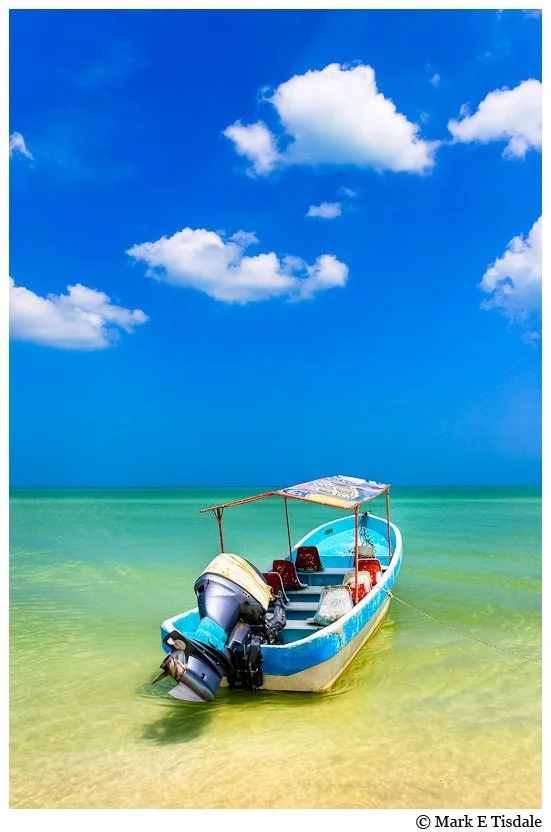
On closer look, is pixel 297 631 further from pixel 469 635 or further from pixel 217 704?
pixel 469 635

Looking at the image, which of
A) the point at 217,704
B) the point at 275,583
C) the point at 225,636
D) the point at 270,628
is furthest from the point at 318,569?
the point at 225,636

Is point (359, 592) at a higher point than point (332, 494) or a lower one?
lower

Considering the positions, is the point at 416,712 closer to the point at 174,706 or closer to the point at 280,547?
the point at 174,706

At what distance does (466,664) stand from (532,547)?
15629 millimetres

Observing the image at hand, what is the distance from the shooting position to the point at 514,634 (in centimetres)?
1062

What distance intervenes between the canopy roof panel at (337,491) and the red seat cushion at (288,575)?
5.36 feet

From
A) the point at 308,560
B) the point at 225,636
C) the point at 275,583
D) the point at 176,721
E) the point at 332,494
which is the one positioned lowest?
the point at 176,721

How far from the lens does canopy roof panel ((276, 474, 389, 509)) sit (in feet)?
29.7

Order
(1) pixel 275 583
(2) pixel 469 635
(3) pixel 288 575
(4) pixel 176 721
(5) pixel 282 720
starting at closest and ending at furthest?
(5) pixel 282 720 < (4) pixel 176 721 < (1) pixel 275 583 < (2) pixel 469 635 < (3) pixel 288 575

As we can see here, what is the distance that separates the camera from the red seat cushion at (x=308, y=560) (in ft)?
39.6

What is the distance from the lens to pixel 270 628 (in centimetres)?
788

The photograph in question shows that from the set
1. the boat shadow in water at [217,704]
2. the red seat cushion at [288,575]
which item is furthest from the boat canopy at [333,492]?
the boat shadow in water at [217,704]

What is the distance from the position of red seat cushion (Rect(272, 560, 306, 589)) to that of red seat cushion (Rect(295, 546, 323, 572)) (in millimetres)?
1251

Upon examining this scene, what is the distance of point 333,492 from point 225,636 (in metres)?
3.42
